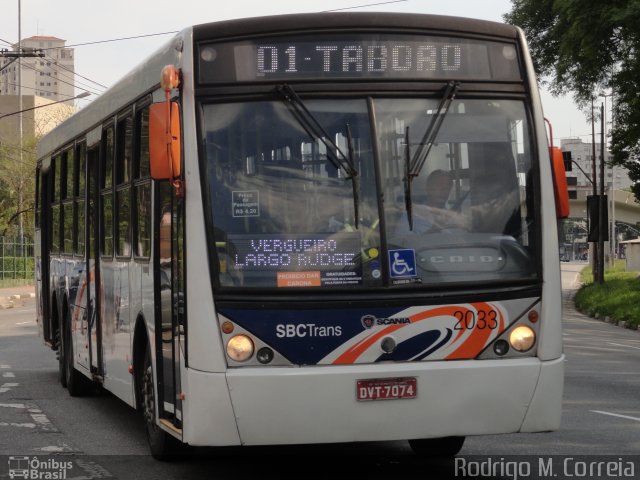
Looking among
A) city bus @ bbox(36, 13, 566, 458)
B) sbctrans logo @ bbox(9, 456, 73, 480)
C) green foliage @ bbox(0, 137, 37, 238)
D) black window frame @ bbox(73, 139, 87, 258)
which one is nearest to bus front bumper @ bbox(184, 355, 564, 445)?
city bus @ bbox(36, 13, 566, 458)

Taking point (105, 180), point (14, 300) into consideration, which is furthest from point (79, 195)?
point (14, 300)

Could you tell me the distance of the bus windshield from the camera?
313 inches

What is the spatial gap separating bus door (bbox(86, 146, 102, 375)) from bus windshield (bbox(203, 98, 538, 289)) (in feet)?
14.2

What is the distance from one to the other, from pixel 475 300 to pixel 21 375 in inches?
409

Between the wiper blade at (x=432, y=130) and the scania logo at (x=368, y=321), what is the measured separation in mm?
892

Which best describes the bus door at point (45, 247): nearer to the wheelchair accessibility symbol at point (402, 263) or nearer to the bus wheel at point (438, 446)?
the bus wheel at point (438, 446)

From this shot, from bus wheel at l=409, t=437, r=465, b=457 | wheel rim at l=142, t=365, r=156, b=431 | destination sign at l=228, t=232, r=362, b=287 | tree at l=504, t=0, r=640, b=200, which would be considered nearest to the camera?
destination sign at l=228, t=232, r=362, b=287

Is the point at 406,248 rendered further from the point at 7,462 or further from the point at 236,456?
the point at 7,462

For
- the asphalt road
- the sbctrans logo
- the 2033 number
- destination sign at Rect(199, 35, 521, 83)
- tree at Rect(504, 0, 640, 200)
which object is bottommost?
the asphalt road

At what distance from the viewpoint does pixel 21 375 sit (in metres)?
17.2

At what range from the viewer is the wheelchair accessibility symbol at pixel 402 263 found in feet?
26.1

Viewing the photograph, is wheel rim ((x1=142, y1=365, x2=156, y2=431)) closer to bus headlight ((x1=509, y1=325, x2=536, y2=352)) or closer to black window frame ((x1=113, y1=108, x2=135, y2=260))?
black window frame ((x1=113, y1=108, x2=135, y2=260))

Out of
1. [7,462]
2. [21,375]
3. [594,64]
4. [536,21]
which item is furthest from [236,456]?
[536,21]

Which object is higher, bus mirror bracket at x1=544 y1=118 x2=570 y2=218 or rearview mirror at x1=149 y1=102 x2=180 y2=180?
rearview mirror at x1=149 y1=102 x2=180 y2=180
